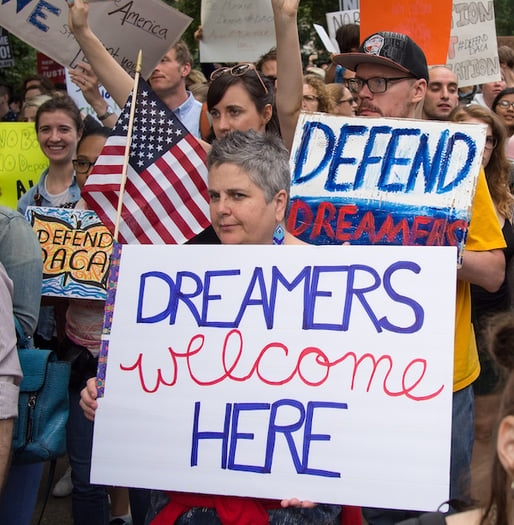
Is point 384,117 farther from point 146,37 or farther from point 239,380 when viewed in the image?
point 146,37

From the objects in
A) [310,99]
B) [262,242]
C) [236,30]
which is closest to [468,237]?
[262,242]

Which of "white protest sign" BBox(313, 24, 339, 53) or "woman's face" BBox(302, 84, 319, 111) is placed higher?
"white protest sign" BBox(313, 24, 339, 53)

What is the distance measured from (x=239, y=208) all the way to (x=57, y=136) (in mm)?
2852

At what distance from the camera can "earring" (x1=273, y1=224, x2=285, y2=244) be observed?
2743 mm

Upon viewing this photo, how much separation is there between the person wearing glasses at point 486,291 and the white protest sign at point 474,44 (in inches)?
84.1

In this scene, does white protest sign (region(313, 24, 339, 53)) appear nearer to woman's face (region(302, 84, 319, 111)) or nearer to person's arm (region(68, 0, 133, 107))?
woman's face (region(302, 84, 319, 111))

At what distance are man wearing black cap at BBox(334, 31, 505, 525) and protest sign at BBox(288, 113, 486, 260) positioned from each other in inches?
8.2

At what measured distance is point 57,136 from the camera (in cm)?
513

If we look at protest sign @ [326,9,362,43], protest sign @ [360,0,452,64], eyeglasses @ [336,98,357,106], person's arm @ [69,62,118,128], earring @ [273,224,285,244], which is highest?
protest sign @ [326,9,362,43]

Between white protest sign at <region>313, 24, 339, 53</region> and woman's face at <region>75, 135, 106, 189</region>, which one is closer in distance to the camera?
woman's face at <region>75, 135, 106, 189</region>

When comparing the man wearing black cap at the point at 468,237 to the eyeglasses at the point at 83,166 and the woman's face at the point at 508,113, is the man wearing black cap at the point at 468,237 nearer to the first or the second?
the eyeglasses at the point at 83,166

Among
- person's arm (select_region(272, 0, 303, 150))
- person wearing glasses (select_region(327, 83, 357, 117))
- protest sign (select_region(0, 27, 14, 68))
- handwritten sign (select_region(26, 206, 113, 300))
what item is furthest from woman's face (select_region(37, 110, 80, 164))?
protest sign (select_region(0, 27, 14, 68))

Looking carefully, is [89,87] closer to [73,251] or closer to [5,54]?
[73,251]

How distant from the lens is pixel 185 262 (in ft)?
8.10
